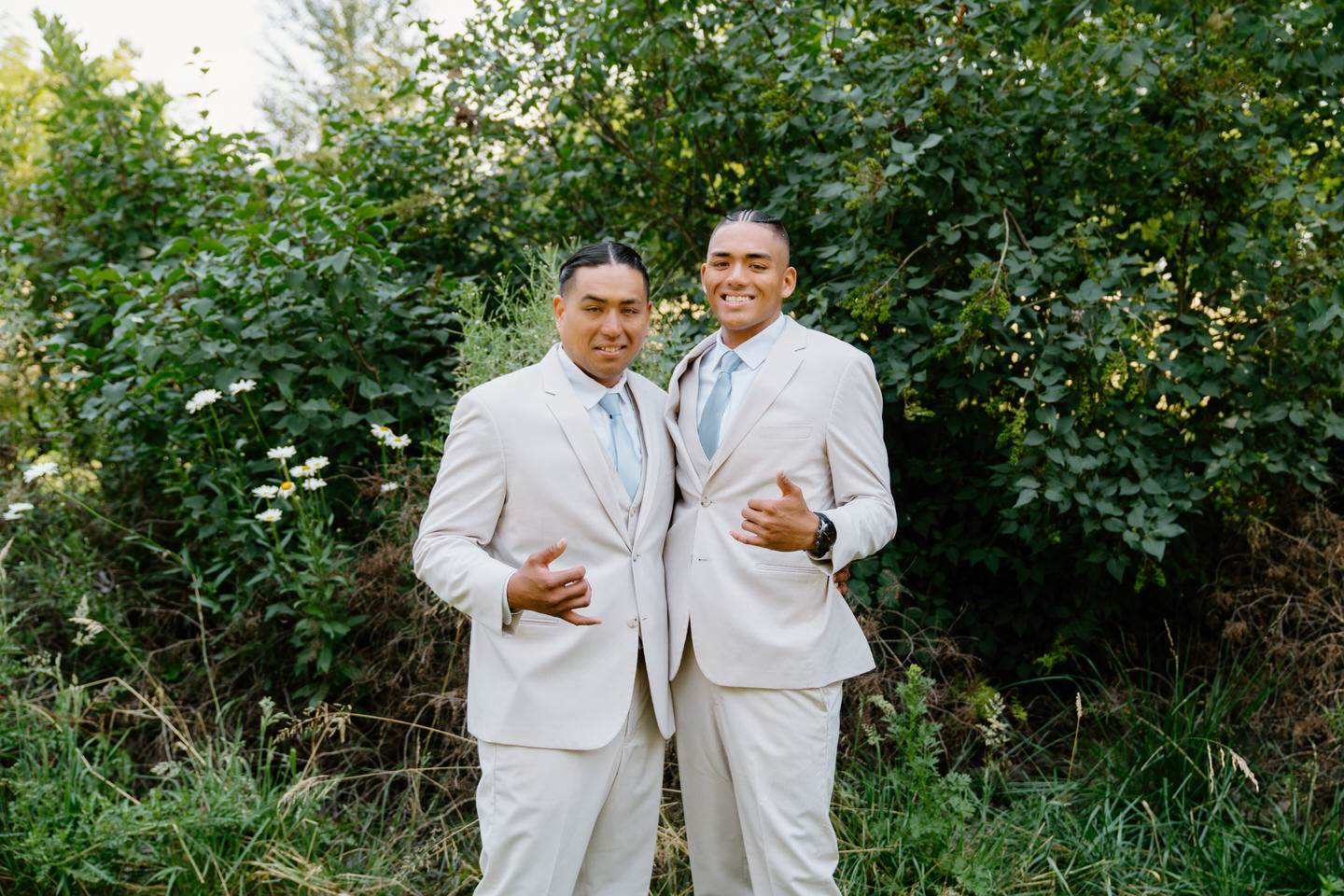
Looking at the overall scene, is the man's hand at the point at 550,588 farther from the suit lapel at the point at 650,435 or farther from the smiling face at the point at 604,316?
the smiling face at the point at 604,316

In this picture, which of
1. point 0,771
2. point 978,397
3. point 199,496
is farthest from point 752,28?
point 0,771

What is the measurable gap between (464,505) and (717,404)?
64cm

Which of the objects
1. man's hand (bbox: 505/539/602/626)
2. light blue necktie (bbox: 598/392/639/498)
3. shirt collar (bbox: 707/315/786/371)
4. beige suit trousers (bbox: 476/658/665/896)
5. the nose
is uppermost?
the nose

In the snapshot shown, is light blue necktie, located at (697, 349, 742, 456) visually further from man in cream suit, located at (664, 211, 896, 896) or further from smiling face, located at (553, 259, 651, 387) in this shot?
smiling face, located at (553, 259, 651, 387)

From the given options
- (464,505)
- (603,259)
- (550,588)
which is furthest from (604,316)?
(550,588)

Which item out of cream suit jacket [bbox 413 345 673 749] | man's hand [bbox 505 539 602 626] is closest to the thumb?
man's hand [bbox 505 539 602 626]

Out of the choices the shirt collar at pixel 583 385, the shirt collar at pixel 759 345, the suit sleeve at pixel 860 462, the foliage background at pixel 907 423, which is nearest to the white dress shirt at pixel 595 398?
the shirt collar at pixel 583 385

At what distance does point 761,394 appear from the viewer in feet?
7.60

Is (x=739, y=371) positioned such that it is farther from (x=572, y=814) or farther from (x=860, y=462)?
(x=572, y=814)

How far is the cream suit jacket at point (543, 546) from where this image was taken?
2.15 m

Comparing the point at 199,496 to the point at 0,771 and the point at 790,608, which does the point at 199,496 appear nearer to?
the point at 0,771

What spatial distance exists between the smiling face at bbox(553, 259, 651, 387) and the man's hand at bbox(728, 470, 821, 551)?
49cm

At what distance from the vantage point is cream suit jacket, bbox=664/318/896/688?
2248 millimetres

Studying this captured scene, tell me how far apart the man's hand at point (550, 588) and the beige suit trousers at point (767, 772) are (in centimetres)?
48
